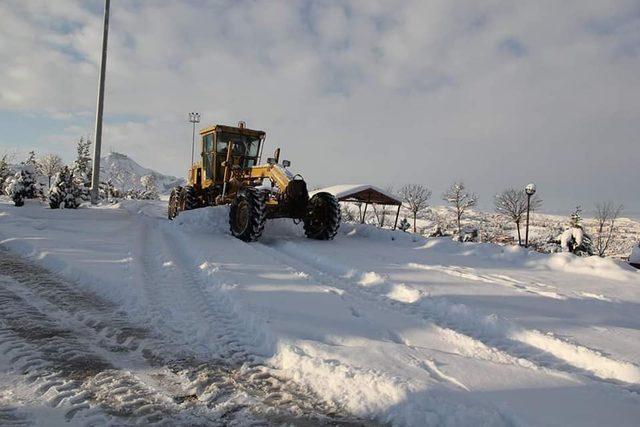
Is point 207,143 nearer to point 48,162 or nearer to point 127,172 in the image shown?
point 48,162

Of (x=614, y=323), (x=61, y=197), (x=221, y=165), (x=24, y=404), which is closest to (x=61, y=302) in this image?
(x=24, y=404)

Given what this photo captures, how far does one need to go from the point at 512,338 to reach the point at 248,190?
21.1 ft

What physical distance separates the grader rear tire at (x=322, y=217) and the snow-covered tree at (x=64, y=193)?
1268cm

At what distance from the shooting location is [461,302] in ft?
16.2

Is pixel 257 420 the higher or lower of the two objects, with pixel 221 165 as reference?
lower

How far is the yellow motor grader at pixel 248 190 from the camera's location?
9414 mm

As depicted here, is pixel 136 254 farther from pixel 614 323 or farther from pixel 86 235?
pixel 614 323

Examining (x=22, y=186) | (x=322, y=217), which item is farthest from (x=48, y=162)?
(x=322, y=217)

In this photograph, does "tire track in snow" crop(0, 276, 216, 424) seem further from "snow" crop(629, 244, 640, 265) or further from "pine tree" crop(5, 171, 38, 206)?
"pine tree" crop(5, 171, 38, 206)

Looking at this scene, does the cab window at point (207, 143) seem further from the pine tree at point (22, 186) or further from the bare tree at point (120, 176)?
the bare tree at point (120, 176)

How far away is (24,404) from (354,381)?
6.22ft

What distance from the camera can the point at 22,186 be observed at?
69.3ft

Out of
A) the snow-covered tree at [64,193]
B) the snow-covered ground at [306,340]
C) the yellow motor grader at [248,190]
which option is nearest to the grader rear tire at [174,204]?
the yellow motor grader at [248,190]

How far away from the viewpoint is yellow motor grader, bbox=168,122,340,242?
9.41 metres
